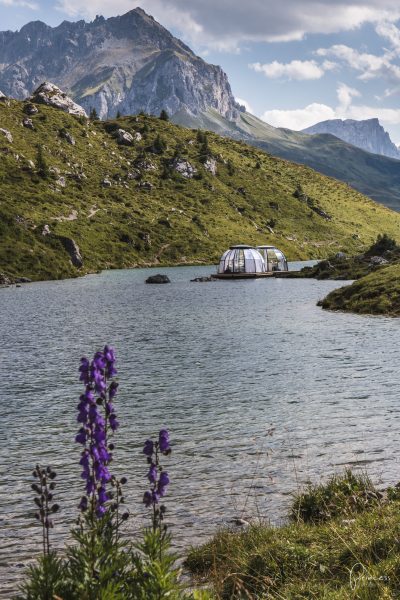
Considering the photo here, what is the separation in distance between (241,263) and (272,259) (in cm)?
1342

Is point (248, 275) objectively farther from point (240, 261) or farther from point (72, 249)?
point (72, 249)

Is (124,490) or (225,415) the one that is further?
(225,415)

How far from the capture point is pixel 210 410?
24594 millimetres

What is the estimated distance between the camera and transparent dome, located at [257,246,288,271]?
151 metres

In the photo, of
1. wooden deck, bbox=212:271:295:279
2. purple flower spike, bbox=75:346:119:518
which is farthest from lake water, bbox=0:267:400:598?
wooden deck, bbox=212:271:295:279

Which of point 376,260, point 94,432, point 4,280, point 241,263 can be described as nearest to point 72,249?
point 4,280

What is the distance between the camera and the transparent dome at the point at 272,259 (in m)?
151

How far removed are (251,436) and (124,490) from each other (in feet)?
20.8

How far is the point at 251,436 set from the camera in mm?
20766

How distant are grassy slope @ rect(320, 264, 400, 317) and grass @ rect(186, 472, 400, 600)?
5016cm

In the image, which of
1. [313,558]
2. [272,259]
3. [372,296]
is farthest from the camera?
[272,259]

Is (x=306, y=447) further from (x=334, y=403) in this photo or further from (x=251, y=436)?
(x=334, y=403)

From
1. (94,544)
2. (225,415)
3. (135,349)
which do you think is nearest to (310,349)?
(135,349)

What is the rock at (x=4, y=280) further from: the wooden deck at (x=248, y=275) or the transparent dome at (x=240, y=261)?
the transparent dome at (x=240, y=261)
